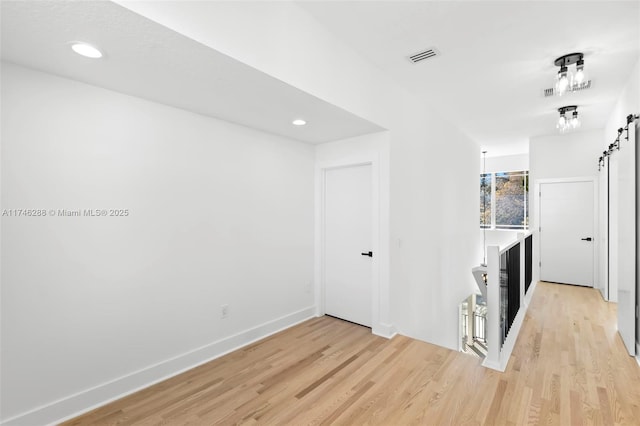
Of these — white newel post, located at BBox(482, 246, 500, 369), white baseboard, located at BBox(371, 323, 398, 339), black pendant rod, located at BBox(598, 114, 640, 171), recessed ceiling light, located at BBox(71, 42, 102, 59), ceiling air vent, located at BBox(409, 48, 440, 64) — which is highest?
ceiling air vent, located at BBox(409, 48, 440, 64)

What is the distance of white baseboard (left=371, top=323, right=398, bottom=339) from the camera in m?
3.36

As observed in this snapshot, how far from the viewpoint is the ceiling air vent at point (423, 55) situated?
9.61 ft

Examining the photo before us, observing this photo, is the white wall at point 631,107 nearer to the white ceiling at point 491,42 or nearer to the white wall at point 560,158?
the white ceiling at point 491,42

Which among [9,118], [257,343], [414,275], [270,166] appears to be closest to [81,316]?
[9,118]

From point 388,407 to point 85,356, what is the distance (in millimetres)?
2182

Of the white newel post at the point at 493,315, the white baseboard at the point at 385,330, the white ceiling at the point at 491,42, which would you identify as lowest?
the white baseboard at the point at 385,330

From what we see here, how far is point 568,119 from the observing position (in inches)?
191

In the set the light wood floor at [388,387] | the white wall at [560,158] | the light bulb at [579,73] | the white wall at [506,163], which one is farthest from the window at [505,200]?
the light bulb at [579,73]

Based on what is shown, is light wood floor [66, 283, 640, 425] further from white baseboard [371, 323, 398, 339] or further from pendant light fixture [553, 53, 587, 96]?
pendant light fixture [553, 53, 587, 96]

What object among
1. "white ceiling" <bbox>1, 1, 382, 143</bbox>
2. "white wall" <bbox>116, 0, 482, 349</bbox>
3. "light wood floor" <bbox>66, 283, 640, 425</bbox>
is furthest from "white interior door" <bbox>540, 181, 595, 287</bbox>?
"white ceiling" <bbox>1, 1, 382, 143</bbox>

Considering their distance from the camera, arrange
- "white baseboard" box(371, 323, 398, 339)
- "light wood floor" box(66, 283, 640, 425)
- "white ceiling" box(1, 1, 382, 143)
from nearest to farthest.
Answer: "white ceiling" box(1, 1, 382, 143) < "light wood floor" box(66, 283, 640, 425) < "white baseboard" box(371, 323, 398, 339)

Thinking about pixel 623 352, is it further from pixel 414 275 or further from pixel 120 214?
pixel 120 214

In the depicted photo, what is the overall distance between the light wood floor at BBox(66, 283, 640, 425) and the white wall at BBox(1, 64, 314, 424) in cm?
29

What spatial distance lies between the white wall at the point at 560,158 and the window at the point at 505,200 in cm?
204
